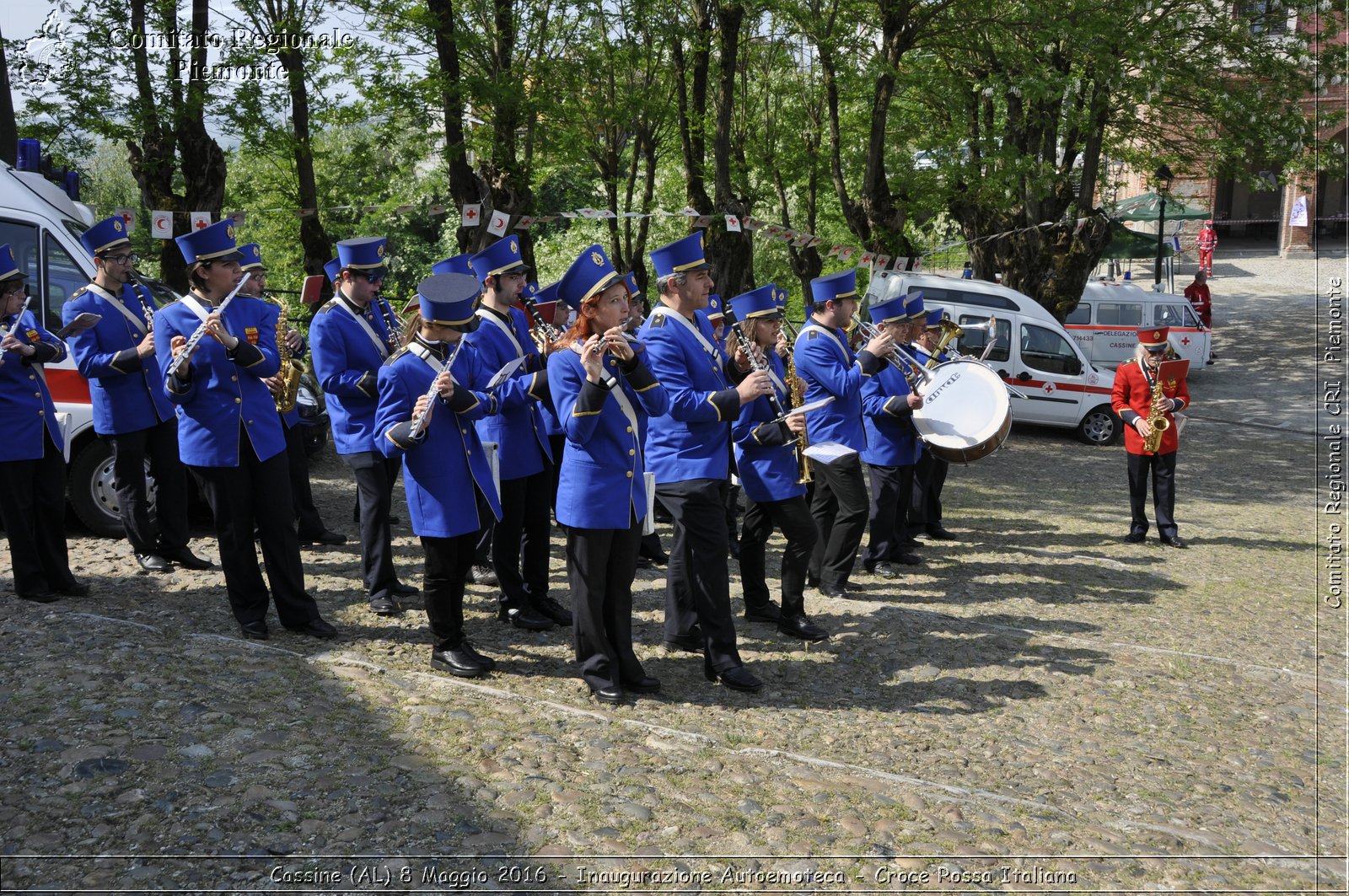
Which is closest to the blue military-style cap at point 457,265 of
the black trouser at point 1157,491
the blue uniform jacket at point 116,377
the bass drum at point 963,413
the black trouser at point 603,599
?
the blue uniform jacket at point 116,377

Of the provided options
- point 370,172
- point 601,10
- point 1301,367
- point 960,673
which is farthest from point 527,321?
point 1301,367

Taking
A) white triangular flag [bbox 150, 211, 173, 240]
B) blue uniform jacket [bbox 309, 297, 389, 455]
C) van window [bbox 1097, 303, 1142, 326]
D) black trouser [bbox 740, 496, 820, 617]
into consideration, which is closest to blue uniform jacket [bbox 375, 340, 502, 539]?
blue uniform jacket [bbox 309, 297, 389, 455]

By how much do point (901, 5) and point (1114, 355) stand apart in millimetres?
9558

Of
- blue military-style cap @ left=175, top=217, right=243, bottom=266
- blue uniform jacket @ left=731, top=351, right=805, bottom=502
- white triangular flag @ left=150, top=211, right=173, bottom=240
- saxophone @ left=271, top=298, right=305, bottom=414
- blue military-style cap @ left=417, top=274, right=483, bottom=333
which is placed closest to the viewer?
blue military-style cap @ left=417, top=274, right=483, bottom=333

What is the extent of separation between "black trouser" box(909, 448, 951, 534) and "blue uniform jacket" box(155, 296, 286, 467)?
18.3ft

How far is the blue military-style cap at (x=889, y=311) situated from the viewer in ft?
31.1

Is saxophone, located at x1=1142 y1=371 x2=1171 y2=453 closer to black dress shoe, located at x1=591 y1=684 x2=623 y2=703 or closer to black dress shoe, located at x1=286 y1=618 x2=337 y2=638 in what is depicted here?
black dress shoe, located at x1=591 y1=684 x2=623 y2=703

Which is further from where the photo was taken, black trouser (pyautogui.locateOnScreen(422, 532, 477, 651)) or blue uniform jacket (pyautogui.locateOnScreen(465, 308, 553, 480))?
blue uniform jacket (pyautogui.locateOnScreen(465, 308, 553, 480))

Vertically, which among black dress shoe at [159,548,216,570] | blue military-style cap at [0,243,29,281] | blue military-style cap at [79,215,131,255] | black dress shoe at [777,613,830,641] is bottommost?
black dress shoe at [777,613,830,641]

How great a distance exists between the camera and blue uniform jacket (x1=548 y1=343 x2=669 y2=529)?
5695 millimetres

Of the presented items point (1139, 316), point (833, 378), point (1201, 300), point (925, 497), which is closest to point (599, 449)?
point (833, 378)

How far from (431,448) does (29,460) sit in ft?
9.11

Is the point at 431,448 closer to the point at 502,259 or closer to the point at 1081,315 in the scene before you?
the point at 502,259

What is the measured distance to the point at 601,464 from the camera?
5816 mm
